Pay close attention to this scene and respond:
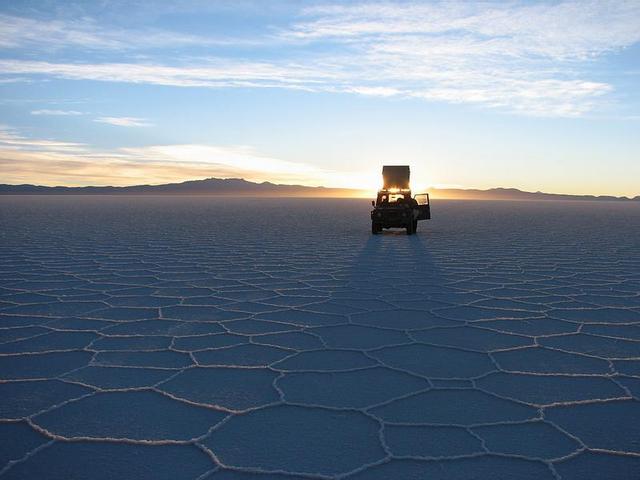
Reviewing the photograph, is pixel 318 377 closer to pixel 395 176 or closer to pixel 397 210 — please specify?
pixel 397 210

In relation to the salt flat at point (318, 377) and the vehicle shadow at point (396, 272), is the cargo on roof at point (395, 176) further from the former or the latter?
the salt flat at point (318, 377)

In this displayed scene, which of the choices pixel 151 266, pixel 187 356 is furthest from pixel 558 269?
pixel 187 356

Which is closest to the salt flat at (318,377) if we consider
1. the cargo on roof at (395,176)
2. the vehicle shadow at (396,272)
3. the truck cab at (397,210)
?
the vehicle shadow at (396,272)

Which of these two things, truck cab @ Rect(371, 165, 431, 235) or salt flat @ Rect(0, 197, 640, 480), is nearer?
salt flat @ Rect(0, 197, 640, 480)

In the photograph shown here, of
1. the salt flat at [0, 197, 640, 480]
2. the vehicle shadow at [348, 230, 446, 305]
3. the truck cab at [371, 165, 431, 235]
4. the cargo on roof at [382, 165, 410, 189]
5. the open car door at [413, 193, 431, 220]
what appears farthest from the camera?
the cargo on roof at [382, 165, 410, 189]

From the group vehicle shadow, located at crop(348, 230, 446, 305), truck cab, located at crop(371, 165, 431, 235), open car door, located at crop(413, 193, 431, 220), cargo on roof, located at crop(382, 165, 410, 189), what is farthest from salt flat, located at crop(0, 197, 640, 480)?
cargo on roof, located at crop(382, 165, 410, 189)

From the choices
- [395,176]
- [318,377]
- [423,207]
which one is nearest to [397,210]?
[423,207]

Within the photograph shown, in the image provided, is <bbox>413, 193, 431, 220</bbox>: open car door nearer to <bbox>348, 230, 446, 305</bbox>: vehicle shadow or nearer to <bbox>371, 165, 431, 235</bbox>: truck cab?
<bbox>371, 165, 431, 235</bbox>: truck cab

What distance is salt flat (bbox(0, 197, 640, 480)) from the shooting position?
9.23 feet

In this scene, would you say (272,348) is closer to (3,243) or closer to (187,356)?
(187,356)

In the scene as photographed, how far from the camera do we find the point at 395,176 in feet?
61.0

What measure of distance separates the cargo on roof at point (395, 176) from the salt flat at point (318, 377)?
10244 millimetres

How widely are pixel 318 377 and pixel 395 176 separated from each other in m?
15.1

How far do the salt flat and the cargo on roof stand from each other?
10.2m
